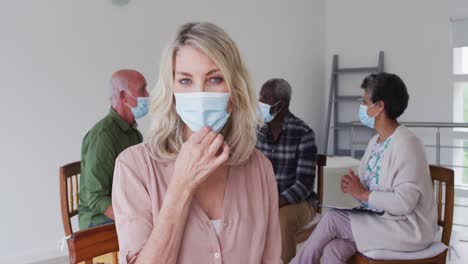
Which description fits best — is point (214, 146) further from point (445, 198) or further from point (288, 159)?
point (288, 159)

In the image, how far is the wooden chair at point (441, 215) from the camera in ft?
5.66

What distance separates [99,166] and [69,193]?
280mm

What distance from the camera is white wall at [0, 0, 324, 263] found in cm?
270

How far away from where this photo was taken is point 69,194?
189 centimetres

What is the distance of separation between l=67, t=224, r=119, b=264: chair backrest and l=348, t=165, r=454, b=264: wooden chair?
44.8 inches

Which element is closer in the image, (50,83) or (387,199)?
(387,199)

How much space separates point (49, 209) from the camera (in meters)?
2.90

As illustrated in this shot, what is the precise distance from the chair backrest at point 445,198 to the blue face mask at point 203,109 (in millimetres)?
1204

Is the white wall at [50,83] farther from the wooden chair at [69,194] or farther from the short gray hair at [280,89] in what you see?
the wooden chair at [69,194]

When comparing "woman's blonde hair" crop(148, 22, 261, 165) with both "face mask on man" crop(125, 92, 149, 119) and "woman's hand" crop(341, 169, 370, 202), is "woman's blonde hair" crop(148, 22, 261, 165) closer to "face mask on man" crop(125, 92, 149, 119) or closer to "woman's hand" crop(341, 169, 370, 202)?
"woman's hand" crop(341, 169, 370, 202)

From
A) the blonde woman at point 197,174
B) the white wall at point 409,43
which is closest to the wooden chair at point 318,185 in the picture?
the blonde woman at point 197,174

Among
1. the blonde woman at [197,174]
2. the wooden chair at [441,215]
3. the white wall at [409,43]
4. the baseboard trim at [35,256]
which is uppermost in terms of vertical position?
→ the white wall at [409,43]

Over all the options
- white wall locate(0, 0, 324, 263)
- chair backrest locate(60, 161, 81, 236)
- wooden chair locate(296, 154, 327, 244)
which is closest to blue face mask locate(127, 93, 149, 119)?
chair backrest locate(60, 161, 81, 236)

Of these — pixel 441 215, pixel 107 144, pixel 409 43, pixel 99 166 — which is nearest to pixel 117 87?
pixel 107 144
